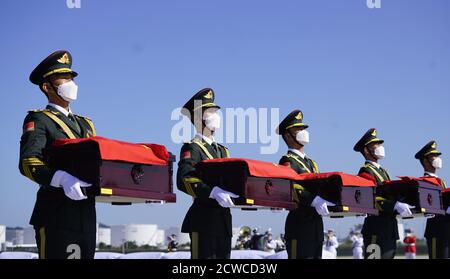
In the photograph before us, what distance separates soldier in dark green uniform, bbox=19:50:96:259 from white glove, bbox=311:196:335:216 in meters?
3.61

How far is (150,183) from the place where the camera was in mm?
7867

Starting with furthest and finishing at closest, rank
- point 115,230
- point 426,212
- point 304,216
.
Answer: point 115,230 → point 426,212 → point 304,216

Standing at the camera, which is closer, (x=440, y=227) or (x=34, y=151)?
(x=34, y=151)

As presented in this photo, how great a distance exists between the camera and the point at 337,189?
10.4 m

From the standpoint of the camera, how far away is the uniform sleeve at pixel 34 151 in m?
7.44

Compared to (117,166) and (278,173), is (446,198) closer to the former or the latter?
(278,173)

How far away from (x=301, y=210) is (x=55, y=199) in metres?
4.14

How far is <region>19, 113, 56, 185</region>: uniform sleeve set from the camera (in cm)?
744

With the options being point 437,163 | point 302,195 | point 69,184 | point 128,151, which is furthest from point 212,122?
point 437,163

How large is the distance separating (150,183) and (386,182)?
219 inches

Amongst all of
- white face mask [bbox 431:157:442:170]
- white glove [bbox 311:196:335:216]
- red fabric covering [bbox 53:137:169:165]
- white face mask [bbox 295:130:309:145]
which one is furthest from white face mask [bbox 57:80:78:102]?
white face mask [bbox 431:157:442:170]
